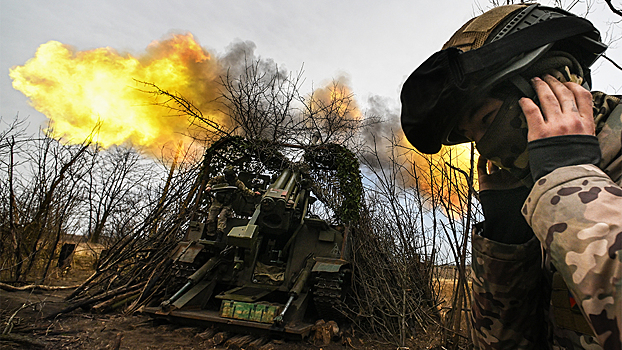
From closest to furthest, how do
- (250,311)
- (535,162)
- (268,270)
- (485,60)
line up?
(535,162)
(485,60)
(250,311)
(268,270)

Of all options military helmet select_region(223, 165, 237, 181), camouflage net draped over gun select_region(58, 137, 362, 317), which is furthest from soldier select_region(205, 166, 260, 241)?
camouflage net draped over gun select_region(58, 137, 362, 317)

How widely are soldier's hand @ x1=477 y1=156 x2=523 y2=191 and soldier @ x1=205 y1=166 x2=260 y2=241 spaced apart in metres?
5.68

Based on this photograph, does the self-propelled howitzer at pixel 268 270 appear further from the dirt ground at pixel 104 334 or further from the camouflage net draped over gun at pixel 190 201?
the camouflage net draped over gun at pixel 190 201

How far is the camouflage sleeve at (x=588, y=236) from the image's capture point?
562mm

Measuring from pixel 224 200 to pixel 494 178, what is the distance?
6.41m

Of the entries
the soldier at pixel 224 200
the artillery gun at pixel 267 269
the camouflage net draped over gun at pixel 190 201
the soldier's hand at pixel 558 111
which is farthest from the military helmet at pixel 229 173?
the soldier's hand at pixel 558 111

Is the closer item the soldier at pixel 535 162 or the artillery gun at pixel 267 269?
the soldier at pixel 535 162

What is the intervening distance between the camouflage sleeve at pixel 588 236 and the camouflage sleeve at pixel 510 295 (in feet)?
1.43

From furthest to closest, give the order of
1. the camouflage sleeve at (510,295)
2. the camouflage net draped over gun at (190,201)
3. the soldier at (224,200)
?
1. the camouflage net draped over gun at (190,201)
2. the soldier at (224,200)
3. the camouflage sleeve at (510,295)

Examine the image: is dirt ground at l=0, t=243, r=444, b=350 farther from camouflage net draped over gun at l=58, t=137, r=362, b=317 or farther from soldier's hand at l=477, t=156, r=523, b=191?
soldier's hand at l=477, t=156, r=523, b=191

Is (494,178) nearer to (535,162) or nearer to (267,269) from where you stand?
(535,162)

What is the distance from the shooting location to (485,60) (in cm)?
100

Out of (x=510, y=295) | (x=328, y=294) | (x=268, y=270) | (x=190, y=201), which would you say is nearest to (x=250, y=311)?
(x=328, y=294)

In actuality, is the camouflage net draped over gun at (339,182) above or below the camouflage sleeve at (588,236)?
above
